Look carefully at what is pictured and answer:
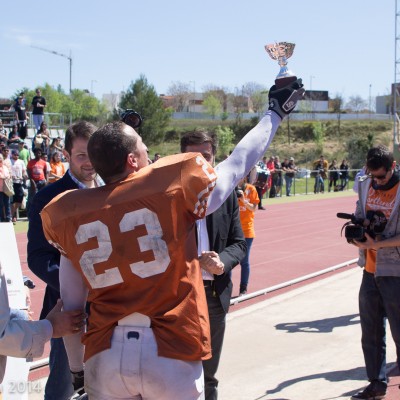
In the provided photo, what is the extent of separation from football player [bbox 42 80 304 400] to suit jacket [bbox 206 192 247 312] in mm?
1341

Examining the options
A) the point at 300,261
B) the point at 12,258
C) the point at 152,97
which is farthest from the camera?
the point at 152,97

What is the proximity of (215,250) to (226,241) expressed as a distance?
0.47 feet

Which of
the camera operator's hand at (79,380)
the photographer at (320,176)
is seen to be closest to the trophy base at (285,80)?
the camera operator's hand at (79,380)

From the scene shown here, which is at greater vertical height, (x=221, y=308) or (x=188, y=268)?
(x=188, y=268)

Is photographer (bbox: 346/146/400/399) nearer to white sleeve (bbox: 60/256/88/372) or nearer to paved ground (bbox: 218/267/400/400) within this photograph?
paved ground (bbox: 218/267/400/400)

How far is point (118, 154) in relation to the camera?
258cm

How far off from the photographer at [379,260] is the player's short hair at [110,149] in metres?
2.97

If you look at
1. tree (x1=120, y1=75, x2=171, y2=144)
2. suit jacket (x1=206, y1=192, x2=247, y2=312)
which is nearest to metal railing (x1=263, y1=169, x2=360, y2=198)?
suit jacket (x1=206, y1=192, x2=247, y2=312)

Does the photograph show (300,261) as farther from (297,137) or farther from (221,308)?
(297,137)

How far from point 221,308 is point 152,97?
80.1 metres

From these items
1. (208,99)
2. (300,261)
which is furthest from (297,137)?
(300,261)

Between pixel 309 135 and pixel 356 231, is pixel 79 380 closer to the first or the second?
pixel 356 231

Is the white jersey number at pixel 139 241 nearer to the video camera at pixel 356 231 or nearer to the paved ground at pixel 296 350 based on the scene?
the video camera at pixel 356 231

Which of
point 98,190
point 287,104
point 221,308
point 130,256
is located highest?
point 287,104
